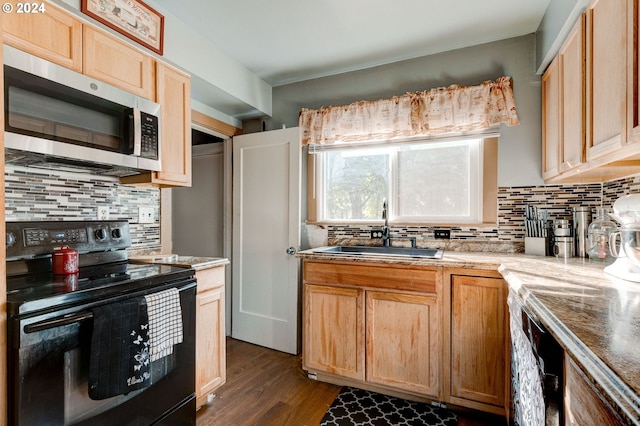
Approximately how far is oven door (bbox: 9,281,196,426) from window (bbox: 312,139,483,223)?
173 cm

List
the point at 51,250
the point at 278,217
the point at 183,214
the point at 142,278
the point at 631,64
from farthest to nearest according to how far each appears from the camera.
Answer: the point at 183,214 → the point at 278,217 → the point at 51,250 → the point at 142,278 → the point at 631,64

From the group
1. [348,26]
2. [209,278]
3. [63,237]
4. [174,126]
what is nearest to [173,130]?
[174,126]

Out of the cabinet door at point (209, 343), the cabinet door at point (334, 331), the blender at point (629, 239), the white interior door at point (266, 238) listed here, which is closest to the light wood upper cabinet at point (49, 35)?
the cabinet door at point (209, 343)

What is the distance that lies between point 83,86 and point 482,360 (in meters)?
2.46

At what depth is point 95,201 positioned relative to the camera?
185 cm

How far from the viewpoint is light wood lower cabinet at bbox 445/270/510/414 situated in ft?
5.75

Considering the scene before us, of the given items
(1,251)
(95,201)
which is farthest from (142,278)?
(95,201)

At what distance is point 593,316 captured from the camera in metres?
0.85

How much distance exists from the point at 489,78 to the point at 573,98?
77cm

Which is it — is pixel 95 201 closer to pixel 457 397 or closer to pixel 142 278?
pixel 142 278

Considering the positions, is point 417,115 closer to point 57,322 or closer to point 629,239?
point 629,239

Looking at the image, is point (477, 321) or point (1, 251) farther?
point (477, 321)

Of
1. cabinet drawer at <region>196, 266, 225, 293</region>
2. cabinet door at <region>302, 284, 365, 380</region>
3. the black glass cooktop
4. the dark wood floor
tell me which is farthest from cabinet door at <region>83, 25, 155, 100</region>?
the dark wood floor

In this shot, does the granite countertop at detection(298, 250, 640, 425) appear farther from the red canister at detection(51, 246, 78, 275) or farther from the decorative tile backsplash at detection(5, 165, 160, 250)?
the decorative tile backsplash at detection(5, 165, 160, 250)
